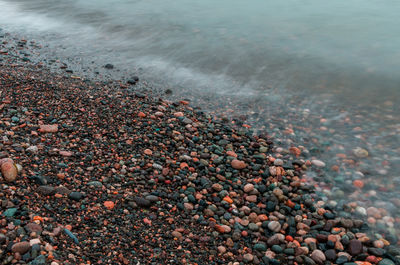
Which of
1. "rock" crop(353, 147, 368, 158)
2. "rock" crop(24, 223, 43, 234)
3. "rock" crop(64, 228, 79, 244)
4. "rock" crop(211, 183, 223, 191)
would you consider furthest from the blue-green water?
"rock" crop(24, 223, 43, 234)

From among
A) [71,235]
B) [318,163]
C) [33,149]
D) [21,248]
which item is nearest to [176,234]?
[71,235]

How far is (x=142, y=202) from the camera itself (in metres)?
3.90

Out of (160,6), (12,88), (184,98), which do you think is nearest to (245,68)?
(184,98)

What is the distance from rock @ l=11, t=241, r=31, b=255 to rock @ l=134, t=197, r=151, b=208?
1.32 meters

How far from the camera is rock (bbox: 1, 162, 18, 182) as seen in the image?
3.57 metres

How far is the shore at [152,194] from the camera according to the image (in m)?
3.27

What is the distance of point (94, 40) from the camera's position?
10.6 metres

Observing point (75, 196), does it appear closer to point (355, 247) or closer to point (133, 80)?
point (355, 247)

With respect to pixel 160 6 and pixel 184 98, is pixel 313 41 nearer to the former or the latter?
pixel 184 98

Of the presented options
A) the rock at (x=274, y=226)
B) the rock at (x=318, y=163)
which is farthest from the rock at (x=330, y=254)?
the rock at (x=318, y=163)

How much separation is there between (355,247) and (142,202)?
254cm

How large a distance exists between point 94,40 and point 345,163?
8.66m

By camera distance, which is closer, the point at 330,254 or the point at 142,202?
the point at 330,254

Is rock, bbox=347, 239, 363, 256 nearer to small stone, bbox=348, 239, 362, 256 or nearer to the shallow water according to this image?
small stone, bbox=348, 239, 362, 256
